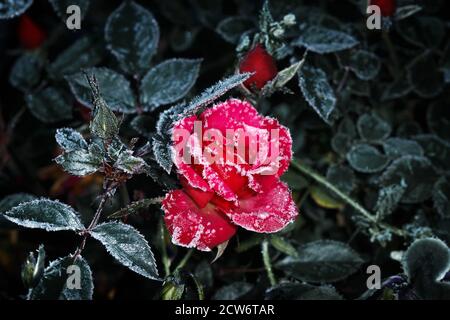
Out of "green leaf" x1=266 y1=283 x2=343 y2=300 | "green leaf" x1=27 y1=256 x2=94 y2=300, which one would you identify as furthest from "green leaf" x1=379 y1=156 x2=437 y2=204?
"green leaf" x1=27 y1=256 x2=94 y2=300

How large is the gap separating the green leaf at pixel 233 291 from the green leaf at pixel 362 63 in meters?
0.45

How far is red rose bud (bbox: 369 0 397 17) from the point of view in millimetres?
975

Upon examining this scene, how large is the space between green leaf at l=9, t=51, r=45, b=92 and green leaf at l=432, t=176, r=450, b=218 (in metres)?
0.82

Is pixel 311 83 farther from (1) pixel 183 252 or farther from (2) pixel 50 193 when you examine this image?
(2) pixel 50 193

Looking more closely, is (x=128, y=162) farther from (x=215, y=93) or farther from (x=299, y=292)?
(x=299, y=292)

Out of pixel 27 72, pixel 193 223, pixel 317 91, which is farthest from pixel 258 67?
pixel 27 72

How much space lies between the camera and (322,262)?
0.96 m

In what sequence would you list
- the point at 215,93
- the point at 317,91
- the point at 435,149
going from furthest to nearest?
the point at 435,149 < the point at 317,91 < the point at 215,93

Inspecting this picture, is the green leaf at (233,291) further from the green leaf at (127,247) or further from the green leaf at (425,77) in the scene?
the green leaf at (425,77)

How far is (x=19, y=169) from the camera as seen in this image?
48.2 inches

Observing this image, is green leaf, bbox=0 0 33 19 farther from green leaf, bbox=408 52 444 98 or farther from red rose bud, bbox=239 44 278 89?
green leaf, bbox=408 52 444 98

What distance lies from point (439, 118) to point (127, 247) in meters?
0.76
